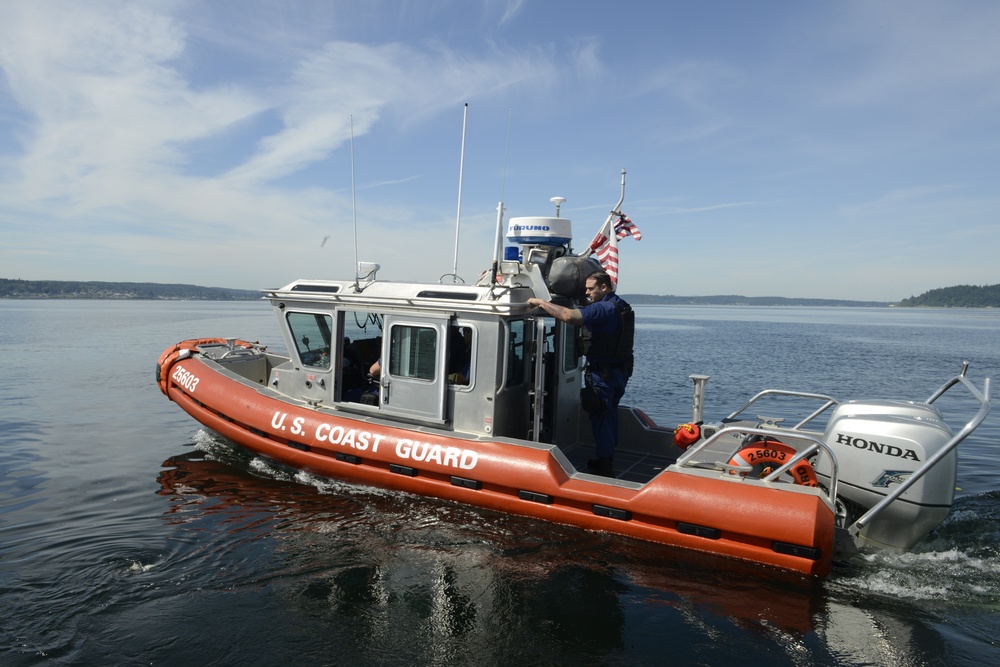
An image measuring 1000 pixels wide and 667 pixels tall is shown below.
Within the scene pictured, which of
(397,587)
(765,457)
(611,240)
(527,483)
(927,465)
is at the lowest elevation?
(397,587)

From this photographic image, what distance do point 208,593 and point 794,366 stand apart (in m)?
19.8

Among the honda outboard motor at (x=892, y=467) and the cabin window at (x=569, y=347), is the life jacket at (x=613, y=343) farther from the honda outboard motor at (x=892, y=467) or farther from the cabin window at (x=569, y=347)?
the honda outboard motor at (x=892, y=467)

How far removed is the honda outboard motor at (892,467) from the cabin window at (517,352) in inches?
101

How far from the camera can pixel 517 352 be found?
231 inches

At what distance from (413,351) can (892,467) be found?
390 cm

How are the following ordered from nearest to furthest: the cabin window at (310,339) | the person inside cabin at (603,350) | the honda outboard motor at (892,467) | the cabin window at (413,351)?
1. the honda outboard motor at (892,467)
2. the person inside cabin at (603,350)
3. the cabin window at (413,351)
4. the cabin window at (310,339)

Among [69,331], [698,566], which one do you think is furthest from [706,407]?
[69,331]

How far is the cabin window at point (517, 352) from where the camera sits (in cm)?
568

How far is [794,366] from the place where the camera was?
2031 cm

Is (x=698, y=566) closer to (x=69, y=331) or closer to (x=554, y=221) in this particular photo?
(x=554, y=221)

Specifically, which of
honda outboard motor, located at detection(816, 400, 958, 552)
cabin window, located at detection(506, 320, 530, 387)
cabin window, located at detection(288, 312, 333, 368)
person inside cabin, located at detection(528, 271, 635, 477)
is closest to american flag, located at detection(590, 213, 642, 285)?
person inside cabin, located at detection(528, 271, 635, 477)

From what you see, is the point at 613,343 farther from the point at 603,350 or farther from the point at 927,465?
the point at 927,465

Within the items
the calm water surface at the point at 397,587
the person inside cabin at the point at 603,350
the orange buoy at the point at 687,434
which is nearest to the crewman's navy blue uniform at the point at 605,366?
the person inside cabin at the point at 603,350

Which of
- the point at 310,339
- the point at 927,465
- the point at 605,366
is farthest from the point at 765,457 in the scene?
the point at 310,339
